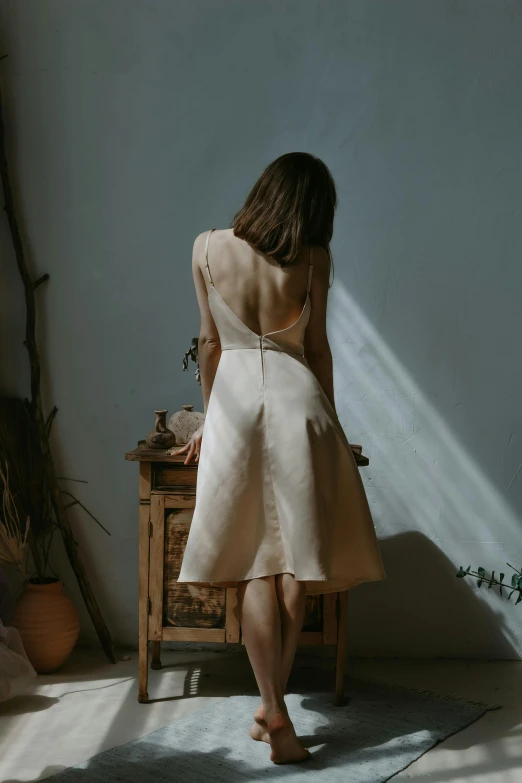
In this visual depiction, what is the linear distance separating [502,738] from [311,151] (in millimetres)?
2114

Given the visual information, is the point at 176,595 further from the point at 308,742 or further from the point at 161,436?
the point at 308,742

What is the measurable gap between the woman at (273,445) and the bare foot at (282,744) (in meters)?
0.01

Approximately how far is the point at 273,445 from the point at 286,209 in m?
0.66

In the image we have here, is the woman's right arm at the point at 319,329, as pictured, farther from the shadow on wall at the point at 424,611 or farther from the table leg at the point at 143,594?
the shadow on wall at the point at 424,611

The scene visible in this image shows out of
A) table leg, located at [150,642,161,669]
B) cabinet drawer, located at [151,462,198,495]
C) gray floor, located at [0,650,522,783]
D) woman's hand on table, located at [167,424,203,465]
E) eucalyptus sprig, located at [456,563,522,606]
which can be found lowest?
gray floor, located at [0,650,522,783]

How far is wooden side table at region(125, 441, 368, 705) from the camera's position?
289 cm

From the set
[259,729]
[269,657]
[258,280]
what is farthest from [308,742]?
[258,280]

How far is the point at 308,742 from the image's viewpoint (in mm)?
2553

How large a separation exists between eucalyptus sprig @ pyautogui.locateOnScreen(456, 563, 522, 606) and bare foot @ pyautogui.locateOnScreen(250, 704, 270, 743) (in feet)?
3.65

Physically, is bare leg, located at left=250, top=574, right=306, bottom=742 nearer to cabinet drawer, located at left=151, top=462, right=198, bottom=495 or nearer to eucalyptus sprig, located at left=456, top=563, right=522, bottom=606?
cabinet drawer, located at left=151, top=462, right=198, bottom=495

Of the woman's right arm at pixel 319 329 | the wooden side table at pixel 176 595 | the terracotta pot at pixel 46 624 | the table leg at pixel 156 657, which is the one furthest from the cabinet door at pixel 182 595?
the woman's right arm at pixel 319 329

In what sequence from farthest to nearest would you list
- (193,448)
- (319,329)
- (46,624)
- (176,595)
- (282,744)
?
(46,624) < (176,595) < (193,448) < (319,329) < (282,744)

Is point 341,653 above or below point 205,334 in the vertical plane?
below

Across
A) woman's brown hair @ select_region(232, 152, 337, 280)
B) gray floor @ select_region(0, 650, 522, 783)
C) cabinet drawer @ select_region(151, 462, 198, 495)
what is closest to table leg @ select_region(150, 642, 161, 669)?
gray floor @ select_region(0, 650, 522, 783)
